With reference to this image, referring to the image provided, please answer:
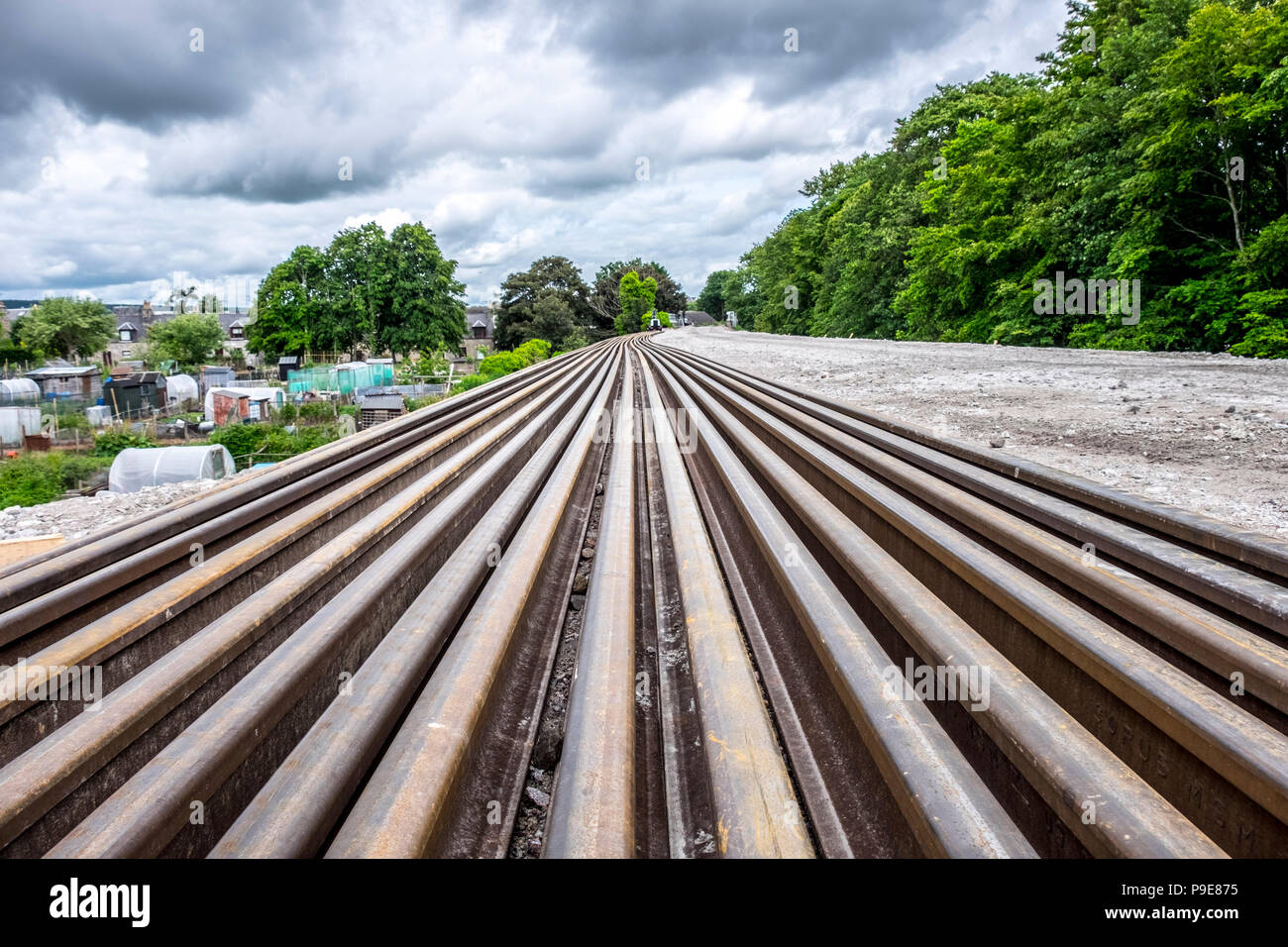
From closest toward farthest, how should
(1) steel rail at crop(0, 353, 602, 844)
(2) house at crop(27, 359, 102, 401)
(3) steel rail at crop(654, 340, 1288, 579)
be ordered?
(1) steel rail at crop(0, 353, 602, 844) < (3) steel rail at crop(654, 340, 1288, 579) < (2) house at crop(27, 359, 102, 401)

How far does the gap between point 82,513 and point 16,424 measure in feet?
79.9

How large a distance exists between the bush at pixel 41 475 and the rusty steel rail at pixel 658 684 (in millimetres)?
14848

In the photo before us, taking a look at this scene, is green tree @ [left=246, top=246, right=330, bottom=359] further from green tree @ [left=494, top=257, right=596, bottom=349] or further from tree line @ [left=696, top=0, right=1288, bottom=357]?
tree line @ [left=696, top=0, right=1288, bottom=357]

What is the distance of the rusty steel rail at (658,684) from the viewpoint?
38.1 inches

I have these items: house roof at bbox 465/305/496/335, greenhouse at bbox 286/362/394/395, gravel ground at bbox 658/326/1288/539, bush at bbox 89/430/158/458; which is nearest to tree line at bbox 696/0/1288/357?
gravel ground at bbox 658/326/1288/539

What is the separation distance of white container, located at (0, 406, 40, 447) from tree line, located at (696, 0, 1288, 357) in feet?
101

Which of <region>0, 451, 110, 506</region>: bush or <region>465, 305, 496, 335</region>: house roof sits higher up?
<region>465, 305, 496, 335</region>: house roof

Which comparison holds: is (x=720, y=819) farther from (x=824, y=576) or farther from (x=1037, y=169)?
(x=1037, y=169)

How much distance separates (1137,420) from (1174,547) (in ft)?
10.5

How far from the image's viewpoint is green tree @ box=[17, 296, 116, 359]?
1999 inches

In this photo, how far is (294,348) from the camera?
1930 inches

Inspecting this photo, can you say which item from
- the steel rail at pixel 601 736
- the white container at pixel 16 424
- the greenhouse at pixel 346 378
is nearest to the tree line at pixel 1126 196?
the steel rail at pixel 601 736

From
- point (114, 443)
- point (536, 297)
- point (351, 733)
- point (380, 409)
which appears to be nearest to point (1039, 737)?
point (351, 733)
